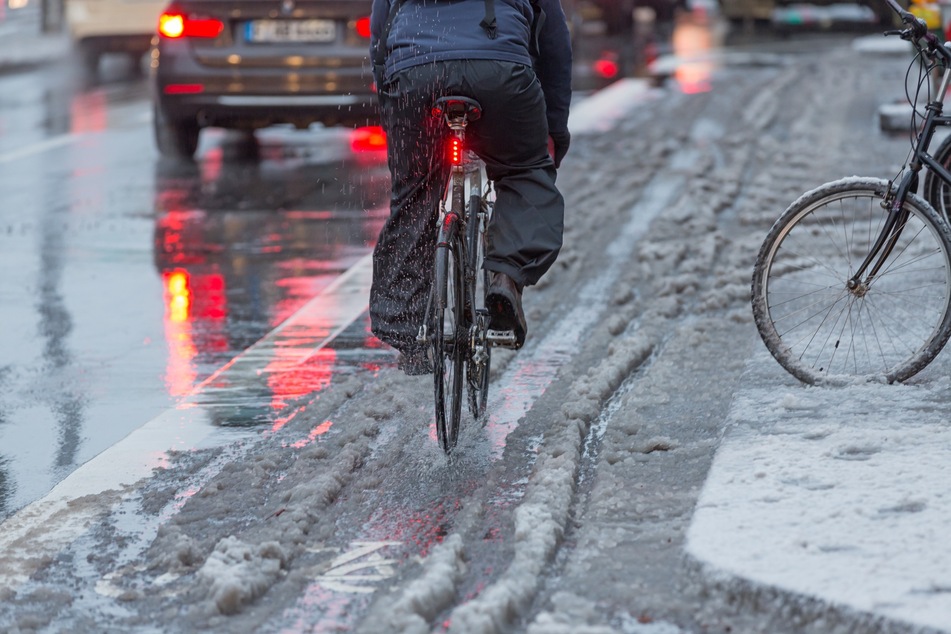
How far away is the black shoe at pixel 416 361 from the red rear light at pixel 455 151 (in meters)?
0.59

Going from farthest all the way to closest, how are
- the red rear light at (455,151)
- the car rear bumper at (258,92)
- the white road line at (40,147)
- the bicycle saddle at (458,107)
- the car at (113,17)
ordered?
the car at (113,17), the white road line at (40,147), the car rear bumper at (258,92), the red rear light at (455,151), the bicycle saddle at (458,107)

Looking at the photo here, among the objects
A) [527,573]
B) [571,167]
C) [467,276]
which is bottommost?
[571,167]

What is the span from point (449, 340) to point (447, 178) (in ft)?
1.57

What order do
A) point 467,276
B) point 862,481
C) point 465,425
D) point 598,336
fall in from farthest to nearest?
point 598,336 < point 465,425 < point 467,276 < point 862,481

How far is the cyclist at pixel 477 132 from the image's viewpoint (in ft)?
14.6

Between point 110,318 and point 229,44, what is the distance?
17.3ft

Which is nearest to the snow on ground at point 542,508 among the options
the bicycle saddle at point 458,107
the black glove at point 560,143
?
the black glove at point 560,143

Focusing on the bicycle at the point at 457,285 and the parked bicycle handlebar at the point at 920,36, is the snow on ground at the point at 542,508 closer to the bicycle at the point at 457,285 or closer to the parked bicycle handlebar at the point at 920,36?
the bicycle at the point at 457,285

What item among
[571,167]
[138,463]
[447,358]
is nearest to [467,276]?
[447,358]

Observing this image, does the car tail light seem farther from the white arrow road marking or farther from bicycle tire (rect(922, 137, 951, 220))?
the white arrow road marking

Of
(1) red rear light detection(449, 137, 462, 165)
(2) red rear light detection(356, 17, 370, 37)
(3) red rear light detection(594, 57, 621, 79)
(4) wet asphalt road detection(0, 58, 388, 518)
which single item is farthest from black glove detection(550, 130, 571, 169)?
(3) red rear light detection(594, 57, 621, 79)

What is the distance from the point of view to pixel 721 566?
354 cm

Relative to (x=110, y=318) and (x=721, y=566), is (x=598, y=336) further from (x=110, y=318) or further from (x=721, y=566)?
(x=721, y=566)

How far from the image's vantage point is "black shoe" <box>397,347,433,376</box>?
190 inches
